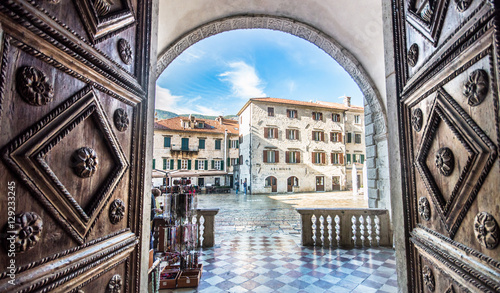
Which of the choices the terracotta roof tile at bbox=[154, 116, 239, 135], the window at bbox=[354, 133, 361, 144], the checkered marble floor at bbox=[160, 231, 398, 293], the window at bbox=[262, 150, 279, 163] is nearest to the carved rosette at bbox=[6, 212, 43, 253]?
the checkered marble floor at bbox=[160, 231, 398, 293]

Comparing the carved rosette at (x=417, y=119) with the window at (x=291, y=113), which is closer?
the carved rosette at (x=417, y=119)

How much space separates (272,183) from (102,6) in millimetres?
23342

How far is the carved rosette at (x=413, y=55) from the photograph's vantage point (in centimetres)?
167

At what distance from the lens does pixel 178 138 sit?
26.2m

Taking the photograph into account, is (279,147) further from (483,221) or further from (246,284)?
(483,221)

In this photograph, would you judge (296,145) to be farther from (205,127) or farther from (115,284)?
(115,284)

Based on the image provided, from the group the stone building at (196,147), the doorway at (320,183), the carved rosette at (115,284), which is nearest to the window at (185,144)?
the stone building at (196,147)

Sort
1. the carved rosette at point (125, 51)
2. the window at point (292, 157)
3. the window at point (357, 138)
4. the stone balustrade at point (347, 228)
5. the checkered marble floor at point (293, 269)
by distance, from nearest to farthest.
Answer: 1. the carved rosette at point (125, 51)
2. the checkered marble floor at point (293, 269)
3. the stone balustrade at point (347, 228)
4. the window at point (292, 157)
5. the window at point (357, 138)

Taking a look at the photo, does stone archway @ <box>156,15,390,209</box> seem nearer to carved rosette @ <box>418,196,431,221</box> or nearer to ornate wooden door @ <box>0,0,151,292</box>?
ornate wooden door @ <box>0,0,151,292</box>

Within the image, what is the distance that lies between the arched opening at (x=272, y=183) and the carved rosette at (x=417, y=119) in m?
22.5

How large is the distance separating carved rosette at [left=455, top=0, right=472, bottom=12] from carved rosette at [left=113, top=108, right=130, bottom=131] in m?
1.94

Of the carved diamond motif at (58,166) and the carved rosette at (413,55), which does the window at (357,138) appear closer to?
the carved rosette at (413,55)

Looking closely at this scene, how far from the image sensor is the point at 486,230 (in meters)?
1.06

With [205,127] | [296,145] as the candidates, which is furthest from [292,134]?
[205,127]
